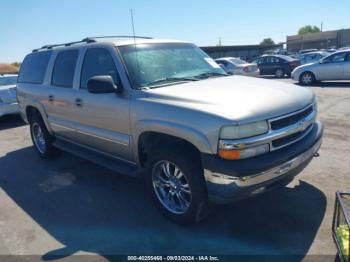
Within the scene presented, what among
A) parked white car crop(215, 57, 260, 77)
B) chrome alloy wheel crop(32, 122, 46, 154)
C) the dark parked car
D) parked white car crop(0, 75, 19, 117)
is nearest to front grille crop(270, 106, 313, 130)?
chrome alloy wheel crop(32, 122, 46, 154)

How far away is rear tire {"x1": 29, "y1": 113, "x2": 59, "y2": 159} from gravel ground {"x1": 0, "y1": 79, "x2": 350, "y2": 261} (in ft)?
2.23

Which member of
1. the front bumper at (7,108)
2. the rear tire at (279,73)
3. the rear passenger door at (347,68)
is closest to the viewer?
the front bumper at (7,108)

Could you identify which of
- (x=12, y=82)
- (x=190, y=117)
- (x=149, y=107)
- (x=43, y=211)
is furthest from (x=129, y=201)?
(x=12, y=82)

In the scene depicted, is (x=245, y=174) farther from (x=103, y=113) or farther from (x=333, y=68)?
(x=333, y=68)

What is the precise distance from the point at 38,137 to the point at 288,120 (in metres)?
5.14

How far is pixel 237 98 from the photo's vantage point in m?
3.33

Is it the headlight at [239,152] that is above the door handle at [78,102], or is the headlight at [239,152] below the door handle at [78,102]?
below

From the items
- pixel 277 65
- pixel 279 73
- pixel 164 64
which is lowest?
pixel 279 73

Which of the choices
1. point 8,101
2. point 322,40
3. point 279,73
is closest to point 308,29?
A: point 322,40

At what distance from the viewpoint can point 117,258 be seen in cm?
327

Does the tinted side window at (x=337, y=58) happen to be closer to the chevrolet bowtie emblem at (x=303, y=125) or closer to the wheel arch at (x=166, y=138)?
the chevrolet bowtie emblem at (x=303, y=125)

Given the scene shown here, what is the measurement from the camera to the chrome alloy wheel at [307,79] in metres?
15.3

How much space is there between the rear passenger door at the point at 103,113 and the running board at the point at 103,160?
0.08 metres

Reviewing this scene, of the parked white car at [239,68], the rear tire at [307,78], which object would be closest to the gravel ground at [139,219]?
the rear tire at [307,78]
